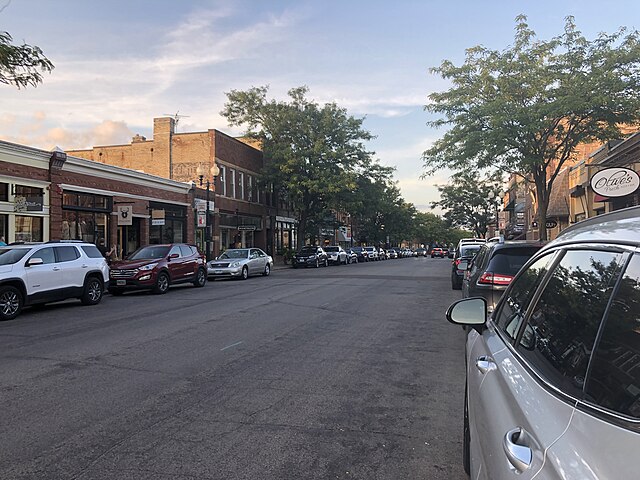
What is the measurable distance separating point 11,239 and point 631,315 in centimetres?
2192

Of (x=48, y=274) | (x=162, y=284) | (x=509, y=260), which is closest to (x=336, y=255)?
(x=162, y=284)

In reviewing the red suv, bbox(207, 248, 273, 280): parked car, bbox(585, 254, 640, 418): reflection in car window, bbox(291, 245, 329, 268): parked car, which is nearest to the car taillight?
bbox(585, 254, 640, 418): reflection in car window

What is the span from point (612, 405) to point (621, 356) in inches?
6.1

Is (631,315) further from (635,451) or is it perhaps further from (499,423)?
(499,423)

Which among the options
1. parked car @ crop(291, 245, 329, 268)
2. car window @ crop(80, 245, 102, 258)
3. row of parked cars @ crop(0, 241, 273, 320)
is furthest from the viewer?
parked car @ crop(291, 245, 329, 268)

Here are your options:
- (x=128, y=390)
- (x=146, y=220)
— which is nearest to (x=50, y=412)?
(x=128, y=390)

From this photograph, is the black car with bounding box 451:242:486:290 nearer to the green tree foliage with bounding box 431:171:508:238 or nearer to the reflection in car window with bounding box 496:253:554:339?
the reflection in car window with bounding box 496:253:554:339

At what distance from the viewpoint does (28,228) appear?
20312mm

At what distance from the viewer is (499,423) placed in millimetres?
1960

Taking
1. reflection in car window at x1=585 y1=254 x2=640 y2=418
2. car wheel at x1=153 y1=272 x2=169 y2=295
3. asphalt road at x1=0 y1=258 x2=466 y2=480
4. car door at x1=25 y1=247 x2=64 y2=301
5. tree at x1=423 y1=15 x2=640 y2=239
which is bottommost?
asphalt road at x1=0 y1=258 x2=466 y2=480

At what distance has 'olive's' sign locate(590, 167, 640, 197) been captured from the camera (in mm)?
11398

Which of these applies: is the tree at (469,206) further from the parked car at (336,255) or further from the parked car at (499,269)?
the parked car at (499,269)

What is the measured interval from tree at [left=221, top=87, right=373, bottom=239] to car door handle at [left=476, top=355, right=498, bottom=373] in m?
33.5

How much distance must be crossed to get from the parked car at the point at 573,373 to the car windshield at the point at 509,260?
5353 millimetres
